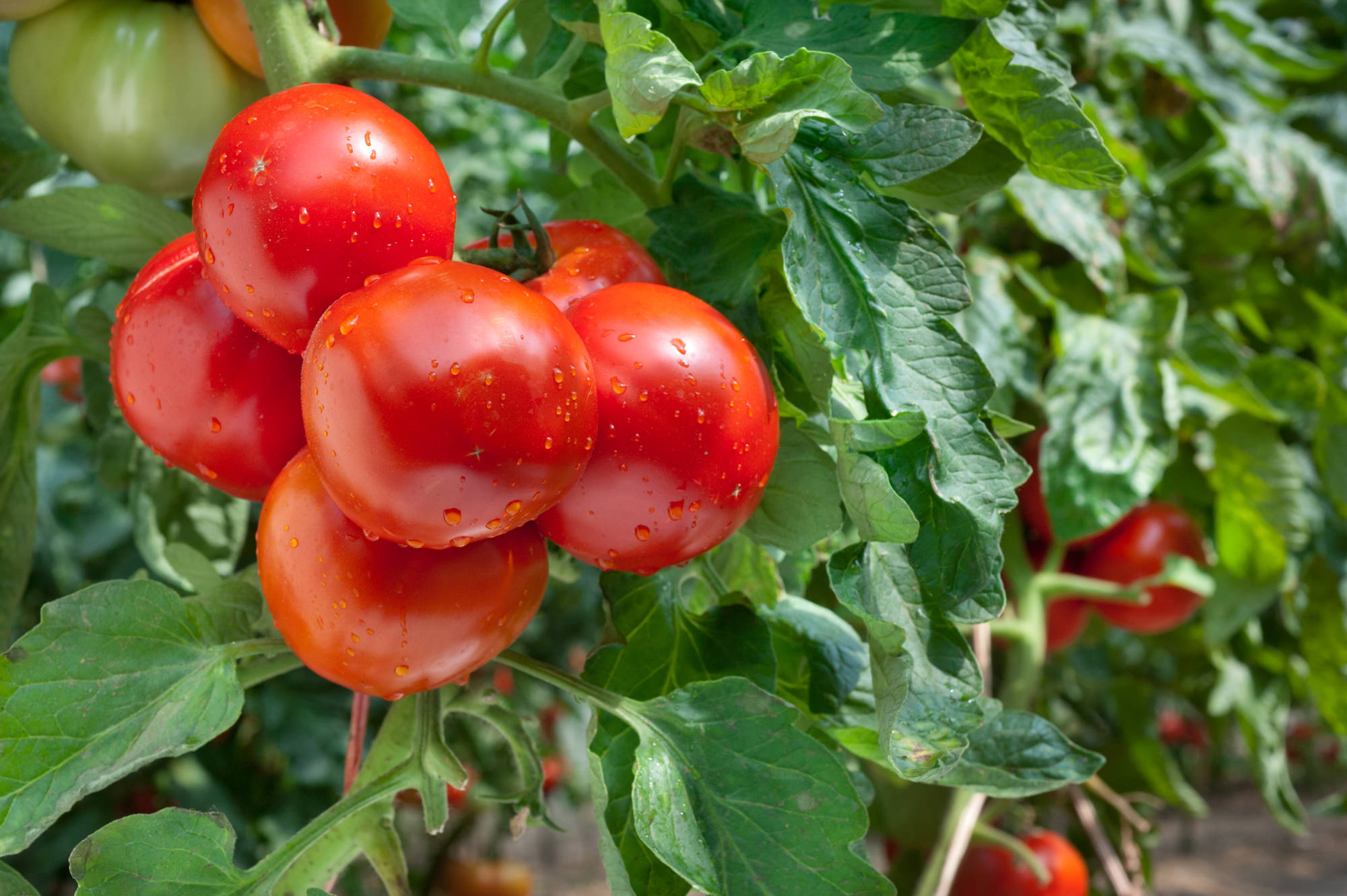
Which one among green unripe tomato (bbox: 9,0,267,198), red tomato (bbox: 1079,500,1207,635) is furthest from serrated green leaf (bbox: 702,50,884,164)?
red tomato (bbox: 1079,500,1207,635)

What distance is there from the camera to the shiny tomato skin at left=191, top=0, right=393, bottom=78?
0.52 meters

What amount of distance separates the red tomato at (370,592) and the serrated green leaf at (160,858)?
0.07 meters

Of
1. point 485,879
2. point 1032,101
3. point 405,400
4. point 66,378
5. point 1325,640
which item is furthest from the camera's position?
point 485,879

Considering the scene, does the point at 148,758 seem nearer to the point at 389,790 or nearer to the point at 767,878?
the point at 389,790

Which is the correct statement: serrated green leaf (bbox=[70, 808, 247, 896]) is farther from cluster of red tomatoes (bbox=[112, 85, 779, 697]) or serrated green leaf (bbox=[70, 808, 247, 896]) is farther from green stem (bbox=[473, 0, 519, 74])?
green stem (bbox=[473, 0, 519, 74])

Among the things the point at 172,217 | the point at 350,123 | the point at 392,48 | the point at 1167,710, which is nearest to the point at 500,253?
the point at 350,123

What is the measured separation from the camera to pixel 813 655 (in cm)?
48

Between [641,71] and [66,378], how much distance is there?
1.25 meters

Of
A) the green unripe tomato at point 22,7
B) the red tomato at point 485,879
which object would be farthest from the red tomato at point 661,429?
the red tomato at point 485,879

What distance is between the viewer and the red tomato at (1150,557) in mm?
990

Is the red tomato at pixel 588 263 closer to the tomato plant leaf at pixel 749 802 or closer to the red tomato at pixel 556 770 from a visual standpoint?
the tomato plant leaf at pixel 749 802

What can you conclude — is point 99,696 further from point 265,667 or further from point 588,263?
point 588,263

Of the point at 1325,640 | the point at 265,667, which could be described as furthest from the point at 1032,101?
the point at 1325,640

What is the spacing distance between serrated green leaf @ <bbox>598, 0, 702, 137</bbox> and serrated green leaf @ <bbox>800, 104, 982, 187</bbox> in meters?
0.08
